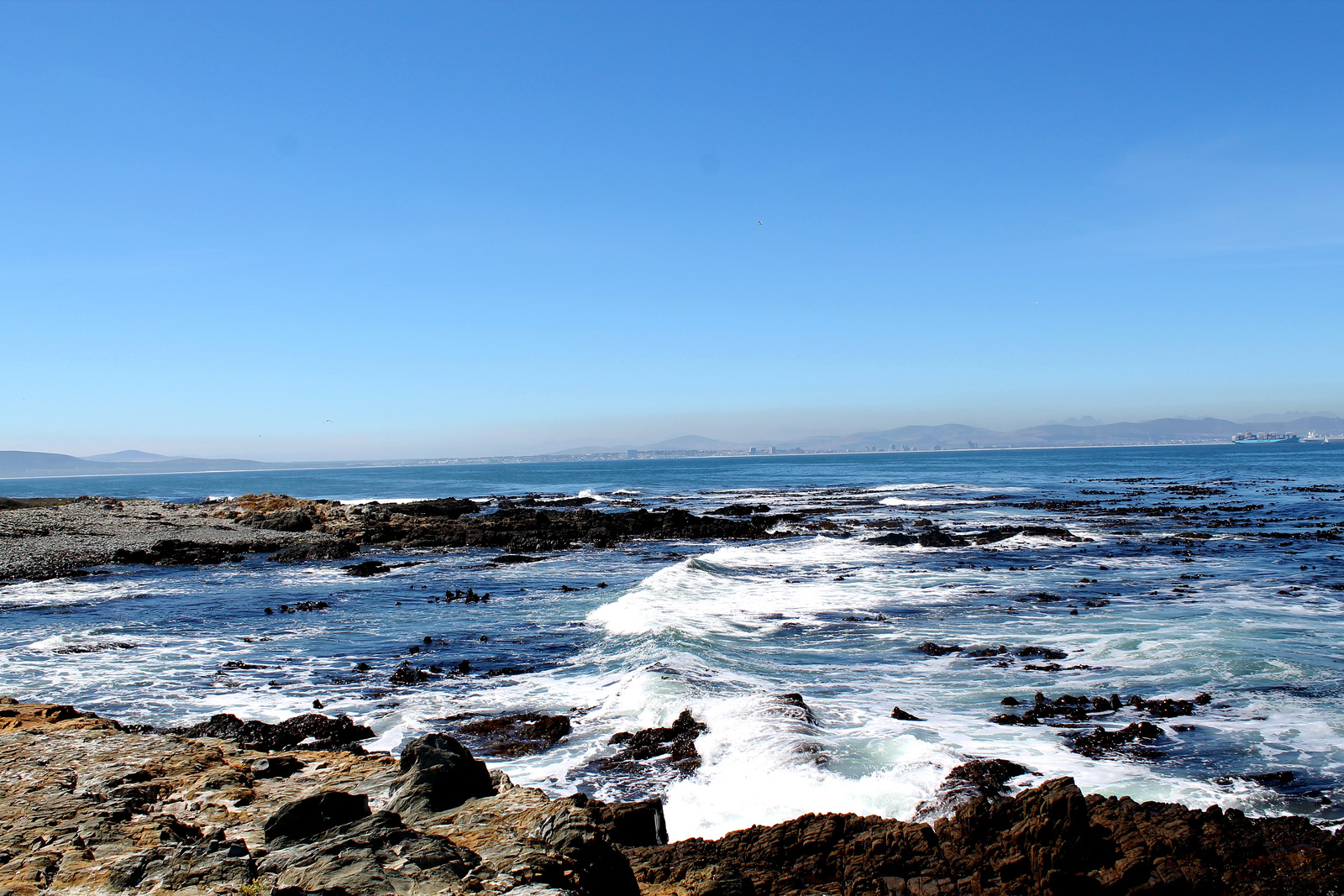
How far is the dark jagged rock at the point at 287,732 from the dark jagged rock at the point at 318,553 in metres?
22.2

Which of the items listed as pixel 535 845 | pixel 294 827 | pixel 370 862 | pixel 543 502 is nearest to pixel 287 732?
pixel 294 827

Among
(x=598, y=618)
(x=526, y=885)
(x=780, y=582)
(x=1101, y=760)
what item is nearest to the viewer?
(x=526, y=885)

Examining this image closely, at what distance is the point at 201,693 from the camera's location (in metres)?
12.5

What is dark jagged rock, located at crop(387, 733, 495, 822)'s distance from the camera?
6332 mm

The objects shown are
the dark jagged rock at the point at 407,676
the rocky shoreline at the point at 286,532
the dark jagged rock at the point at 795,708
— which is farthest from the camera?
the rocky shoreline at the point at 286,532

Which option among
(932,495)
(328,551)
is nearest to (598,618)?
(328,551)

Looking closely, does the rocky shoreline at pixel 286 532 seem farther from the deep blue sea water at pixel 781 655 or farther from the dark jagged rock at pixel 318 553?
the deep blue sea water at pixel 781 655

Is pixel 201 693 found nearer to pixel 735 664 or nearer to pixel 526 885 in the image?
pixel 735 664

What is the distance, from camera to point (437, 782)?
21.2ft

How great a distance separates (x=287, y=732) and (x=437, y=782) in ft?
15.4

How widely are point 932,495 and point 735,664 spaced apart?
5086 centimetres

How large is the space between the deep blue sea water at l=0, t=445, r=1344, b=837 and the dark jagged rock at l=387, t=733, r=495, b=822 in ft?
7.39

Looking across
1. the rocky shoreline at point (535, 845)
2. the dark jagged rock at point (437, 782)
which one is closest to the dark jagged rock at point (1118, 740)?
the rocky shoreline at point (535, 845)

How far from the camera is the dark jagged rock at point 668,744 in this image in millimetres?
9375
